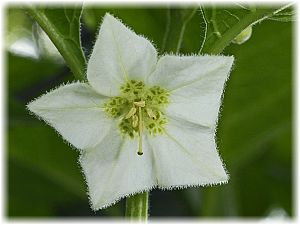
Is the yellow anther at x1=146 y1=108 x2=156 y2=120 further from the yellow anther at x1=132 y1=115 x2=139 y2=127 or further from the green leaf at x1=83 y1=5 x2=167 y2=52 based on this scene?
the green leaf at x1=83 y1=5 x2=167 y2=52

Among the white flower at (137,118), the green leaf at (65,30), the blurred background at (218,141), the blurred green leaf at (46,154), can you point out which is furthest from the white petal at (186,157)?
the blurred green leaf at (46,154)

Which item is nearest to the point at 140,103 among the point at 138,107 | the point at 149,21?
the point at 138,107

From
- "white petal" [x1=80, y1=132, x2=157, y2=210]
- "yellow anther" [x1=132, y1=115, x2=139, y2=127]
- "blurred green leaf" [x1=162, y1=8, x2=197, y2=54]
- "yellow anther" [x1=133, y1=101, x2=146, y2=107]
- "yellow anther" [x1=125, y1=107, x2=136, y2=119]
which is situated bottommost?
"white petal" [x1=80, y1=132, x2=157, y2=210]

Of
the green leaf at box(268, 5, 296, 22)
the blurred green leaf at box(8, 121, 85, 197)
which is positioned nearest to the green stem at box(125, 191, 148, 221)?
the green leaf at box(268, 5, 296, 22)

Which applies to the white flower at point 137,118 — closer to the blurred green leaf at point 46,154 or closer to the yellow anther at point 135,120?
the yellow anther at point 135,120

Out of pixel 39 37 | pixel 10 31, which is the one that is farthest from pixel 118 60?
pixel 10 31

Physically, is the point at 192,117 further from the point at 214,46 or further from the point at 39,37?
the point at 39,37

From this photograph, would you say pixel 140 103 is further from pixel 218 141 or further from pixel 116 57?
pixel 218 141

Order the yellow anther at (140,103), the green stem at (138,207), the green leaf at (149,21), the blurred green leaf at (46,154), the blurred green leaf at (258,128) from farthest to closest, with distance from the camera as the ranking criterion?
1. the blurred green leaf at (46,154)
2. the blurred green leaf at (258,128)
3. the green leaf at (149,21)
4. the yellow anther at (140,103)
5. the green stem at (138,207)
